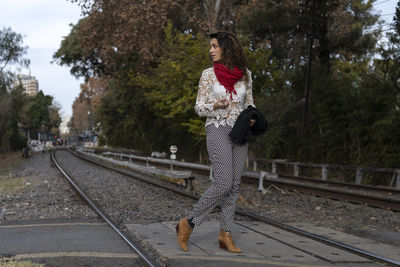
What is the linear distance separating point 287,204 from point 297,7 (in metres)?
13.7

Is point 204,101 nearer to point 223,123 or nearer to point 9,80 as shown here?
point 223,123

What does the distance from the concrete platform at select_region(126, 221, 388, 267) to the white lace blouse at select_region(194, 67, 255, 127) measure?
1.20 meters

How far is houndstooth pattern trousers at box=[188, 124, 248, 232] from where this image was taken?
→ 4.25 metres

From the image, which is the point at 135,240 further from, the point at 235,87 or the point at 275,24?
the point at 275,24

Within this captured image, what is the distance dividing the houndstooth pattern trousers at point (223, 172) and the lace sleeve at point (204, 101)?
139 mm

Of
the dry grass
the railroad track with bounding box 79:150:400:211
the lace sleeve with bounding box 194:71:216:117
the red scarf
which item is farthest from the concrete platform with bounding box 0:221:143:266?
the railroad track with bounding box 79:150:400:211

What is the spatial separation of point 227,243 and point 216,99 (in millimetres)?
1345

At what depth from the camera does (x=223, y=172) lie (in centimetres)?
424

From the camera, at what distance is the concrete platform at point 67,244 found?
4125mm

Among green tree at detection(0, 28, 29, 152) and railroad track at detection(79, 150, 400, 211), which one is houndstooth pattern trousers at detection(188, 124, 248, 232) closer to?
railroad track at detection(79, 150, 400, 211)

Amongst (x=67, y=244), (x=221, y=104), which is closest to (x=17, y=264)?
(x=67, y=244)

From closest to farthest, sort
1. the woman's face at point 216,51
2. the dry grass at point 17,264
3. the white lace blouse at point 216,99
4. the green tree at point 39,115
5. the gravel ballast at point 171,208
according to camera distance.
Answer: the dry grass at point 17,264
the white lace blouse at point 216,99
the woman's face at point 216,51
the gravel ballast at point 171,208
the green tree at point 39,115

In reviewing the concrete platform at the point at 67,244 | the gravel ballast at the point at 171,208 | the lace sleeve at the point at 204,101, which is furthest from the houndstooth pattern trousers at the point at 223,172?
the gravel ballast at the point at 171,208

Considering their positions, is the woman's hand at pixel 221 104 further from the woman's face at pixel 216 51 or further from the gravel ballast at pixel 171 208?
the gravel ballast at pixel 171 208
